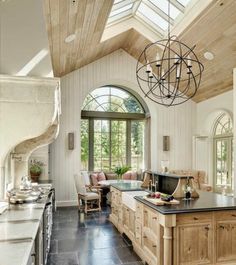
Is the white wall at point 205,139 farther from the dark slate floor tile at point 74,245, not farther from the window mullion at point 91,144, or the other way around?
the dark slate floor tile at point 74,245

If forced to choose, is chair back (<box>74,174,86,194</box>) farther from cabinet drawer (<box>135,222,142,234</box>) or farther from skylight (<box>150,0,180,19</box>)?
skylight (<box>150,0,180,19</box>)

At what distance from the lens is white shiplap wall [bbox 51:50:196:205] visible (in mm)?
7855

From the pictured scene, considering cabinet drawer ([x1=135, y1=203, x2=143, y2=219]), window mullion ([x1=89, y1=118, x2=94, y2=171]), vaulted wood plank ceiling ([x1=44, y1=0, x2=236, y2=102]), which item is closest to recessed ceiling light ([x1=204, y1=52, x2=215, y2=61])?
vaulted wood plank ceiling ([x1=44, y1=0, x2=236, y2=102])

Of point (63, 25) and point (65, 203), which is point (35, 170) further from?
point (63, 25)

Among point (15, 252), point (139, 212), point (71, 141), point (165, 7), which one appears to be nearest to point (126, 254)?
point (139, 212)

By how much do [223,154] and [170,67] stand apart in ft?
10.8

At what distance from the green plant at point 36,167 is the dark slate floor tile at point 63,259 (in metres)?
2.78

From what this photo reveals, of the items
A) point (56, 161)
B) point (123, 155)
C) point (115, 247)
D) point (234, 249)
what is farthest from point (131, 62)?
point (234, 249)

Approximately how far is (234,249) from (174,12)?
5.18 metres

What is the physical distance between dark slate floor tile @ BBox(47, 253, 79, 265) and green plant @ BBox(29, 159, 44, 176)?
9.11ft

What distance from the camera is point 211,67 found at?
6.93 m

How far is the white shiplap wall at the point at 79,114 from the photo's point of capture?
7855mm

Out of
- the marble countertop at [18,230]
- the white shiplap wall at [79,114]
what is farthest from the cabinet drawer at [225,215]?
the white shiplap wall at [79,114]

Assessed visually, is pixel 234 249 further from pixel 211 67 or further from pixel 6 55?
pixel 211 67
